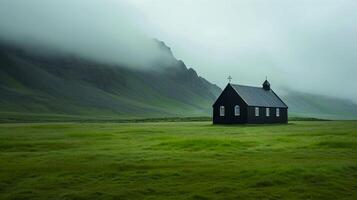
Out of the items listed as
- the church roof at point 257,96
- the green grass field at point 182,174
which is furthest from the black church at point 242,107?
the green grass field at point 182,174

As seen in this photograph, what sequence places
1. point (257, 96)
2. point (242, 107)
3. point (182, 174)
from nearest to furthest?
1. point (182, 174)
2. point (242, 107)
3. point (257, 96)

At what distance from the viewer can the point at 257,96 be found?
113m

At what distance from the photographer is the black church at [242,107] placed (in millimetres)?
105000

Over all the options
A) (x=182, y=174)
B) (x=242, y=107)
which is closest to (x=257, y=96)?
(x=242, y=107)

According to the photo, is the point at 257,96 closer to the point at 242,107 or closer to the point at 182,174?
the point at 242,107

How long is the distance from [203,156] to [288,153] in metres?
6.87

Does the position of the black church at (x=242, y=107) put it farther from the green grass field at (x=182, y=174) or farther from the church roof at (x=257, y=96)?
the green grass field at (x=182, y=174)

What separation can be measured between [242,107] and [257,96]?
951 centimetres

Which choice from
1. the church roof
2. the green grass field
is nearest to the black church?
the church roof

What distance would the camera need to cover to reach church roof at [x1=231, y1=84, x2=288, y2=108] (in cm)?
10668

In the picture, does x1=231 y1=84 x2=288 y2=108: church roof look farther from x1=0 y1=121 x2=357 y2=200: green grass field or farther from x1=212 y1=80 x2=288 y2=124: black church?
x1=0 y1=121 x2=357 y2=200: green grass field

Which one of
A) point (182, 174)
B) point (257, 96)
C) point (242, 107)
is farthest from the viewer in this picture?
point (257, 96)

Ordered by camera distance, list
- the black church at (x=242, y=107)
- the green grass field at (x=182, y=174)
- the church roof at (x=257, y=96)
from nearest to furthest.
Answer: the green grass field at (x=182, y=174) → the black church at (x=242, y=107) → the church roof at (x=257, y=96)

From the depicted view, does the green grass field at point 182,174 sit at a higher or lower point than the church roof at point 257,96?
lower
